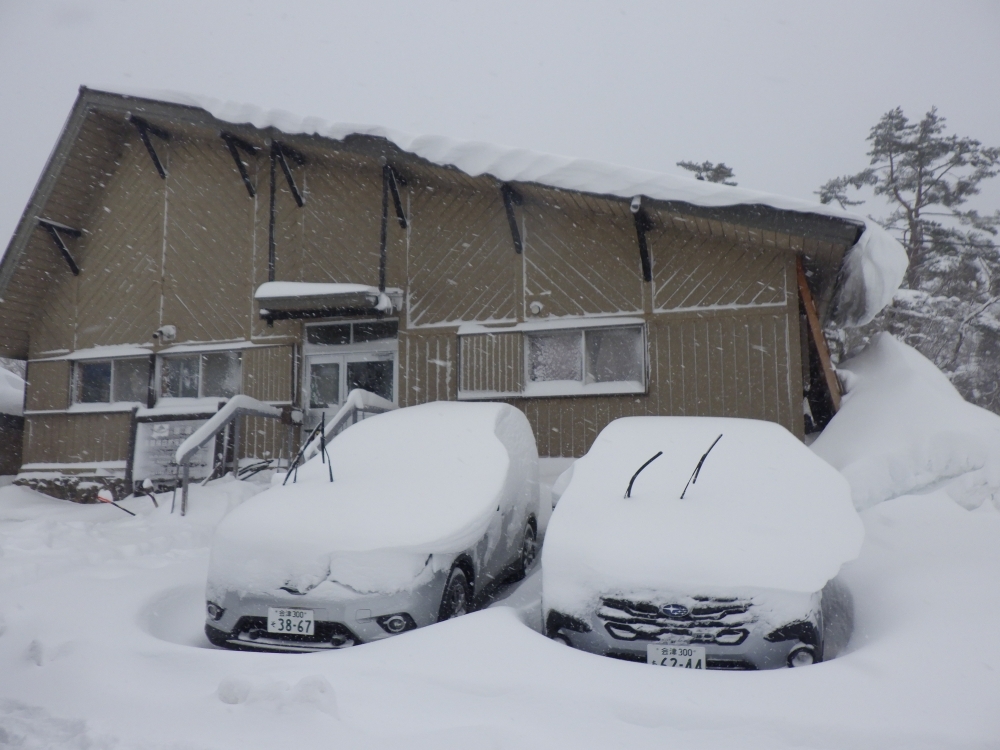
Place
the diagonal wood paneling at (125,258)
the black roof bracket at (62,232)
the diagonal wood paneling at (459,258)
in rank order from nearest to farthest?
the diagonal wood paneling at (459,258)
the black roof bracket at (62,232)
the diagonal wood paneling at (125,258)

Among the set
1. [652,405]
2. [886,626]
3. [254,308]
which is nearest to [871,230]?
[652,405]

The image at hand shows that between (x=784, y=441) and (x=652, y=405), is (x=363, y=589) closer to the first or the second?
(x=784, y=441)

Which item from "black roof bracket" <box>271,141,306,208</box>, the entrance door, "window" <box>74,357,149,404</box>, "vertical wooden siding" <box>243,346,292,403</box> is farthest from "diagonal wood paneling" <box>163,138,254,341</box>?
the entrance door

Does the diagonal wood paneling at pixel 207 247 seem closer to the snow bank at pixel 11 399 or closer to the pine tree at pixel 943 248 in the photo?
the snow bank at pixel 11 399

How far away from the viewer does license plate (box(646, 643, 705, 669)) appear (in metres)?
3.50

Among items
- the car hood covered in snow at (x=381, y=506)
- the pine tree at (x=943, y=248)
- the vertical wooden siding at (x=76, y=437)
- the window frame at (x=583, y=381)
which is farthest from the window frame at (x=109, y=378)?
the pine tree at (x=943, y=248)

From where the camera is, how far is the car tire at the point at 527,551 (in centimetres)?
568

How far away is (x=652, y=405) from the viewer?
9.19 meters

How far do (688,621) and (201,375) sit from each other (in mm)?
9833

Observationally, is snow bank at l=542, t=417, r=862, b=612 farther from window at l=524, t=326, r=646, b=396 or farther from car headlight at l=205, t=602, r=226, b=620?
window at l=524, t=326, r=646, b=396

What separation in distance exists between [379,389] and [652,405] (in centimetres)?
397

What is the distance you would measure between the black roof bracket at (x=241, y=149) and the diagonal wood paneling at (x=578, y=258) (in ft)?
14.6

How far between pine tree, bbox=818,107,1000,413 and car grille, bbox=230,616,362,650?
69.7 feet

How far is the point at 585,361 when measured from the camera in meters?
9.56
